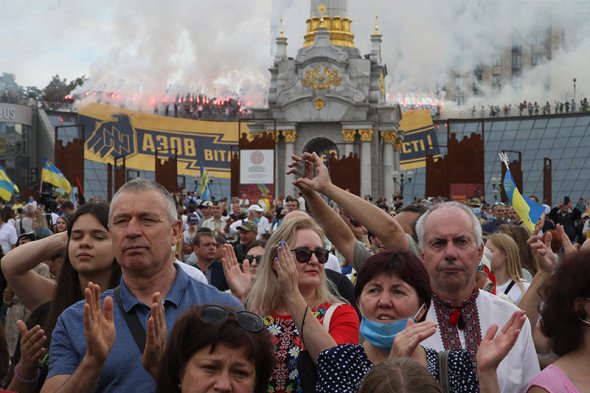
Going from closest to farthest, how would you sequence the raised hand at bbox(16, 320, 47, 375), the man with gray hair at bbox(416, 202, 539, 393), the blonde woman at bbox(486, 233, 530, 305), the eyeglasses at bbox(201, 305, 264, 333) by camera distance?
the eyeglasses at bbox(201, 305, 264, 333) < the raised hand at bbox(16, 320, 47, 375) < the man with gray hair at bbox(416, 202, 539, 393) < the blonde woman at bbox(486, 233, 530, 305)

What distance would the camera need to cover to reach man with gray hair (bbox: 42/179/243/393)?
404 centimetres

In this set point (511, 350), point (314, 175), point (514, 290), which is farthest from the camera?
point (514, 290)

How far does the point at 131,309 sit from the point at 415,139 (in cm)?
6493

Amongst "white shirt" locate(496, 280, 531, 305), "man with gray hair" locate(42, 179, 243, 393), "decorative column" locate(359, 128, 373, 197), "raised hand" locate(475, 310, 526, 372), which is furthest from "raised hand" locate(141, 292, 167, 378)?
"decorative column" locate(359, 128, 373, 197)

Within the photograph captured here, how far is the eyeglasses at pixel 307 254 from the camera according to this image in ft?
18.4

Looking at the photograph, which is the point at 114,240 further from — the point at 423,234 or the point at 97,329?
the point at 423,234

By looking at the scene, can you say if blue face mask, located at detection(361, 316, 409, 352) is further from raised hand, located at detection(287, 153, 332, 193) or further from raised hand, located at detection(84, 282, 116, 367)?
raised hand, located at detection(287, 153, 332, 193)

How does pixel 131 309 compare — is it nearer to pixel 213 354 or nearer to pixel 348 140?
pixel 213 354

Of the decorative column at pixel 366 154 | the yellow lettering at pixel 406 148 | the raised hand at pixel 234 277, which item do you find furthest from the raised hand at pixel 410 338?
the yellow lettering at pixel 406 148

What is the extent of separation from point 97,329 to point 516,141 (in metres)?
73.4

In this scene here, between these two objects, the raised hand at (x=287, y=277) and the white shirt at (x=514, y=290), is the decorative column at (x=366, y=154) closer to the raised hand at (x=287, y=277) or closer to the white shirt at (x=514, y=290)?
the white shirt at (x=514, y=290)

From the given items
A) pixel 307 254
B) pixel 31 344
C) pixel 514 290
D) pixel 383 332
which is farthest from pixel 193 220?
pixel 383 332

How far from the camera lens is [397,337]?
4.05 m

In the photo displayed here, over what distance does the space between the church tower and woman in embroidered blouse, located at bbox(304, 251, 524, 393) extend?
47064 mm
